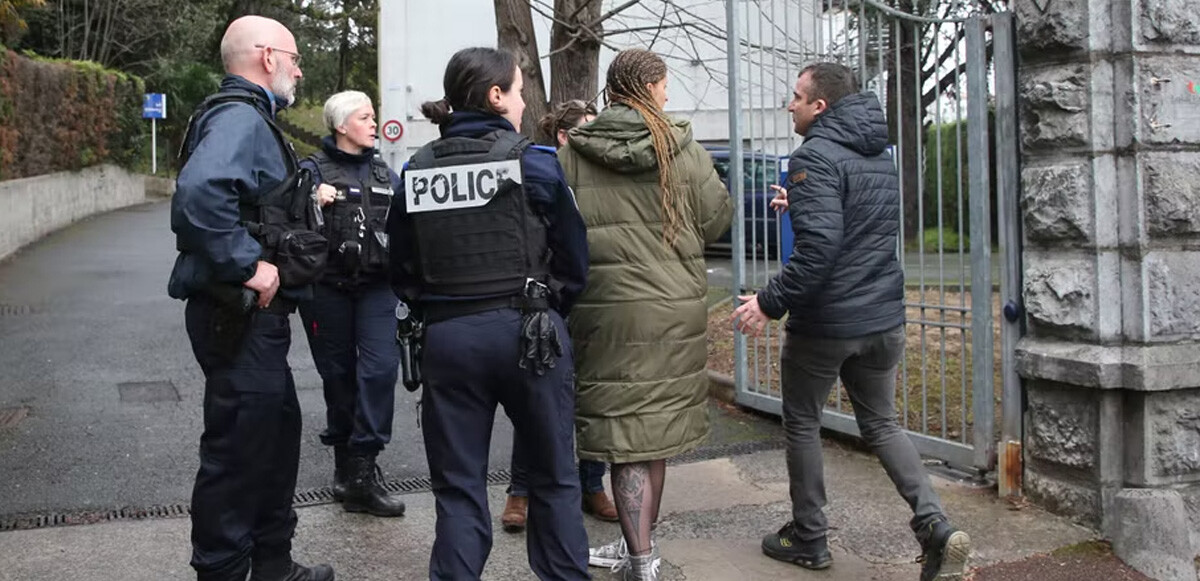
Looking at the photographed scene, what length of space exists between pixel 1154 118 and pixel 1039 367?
1.08 meters

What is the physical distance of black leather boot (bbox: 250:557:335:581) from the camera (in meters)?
3.90

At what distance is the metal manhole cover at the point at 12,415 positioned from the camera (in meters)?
6.39

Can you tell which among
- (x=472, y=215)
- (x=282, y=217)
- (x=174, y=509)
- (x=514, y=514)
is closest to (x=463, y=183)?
(x=472, y=215)

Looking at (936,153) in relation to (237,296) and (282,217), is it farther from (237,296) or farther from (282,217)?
(237,296)

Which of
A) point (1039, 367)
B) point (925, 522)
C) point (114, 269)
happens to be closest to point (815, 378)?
point (925, 522)

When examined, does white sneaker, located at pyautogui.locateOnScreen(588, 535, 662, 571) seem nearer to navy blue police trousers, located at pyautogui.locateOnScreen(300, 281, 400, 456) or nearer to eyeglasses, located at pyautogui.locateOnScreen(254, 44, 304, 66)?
navy blue police trousers, located at pyautogui.locateOnScreen(300, 281, 400, 456)

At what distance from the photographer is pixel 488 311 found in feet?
11.4

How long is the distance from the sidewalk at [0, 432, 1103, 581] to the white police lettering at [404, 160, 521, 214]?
5.08ft

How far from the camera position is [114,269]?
13.7 meters

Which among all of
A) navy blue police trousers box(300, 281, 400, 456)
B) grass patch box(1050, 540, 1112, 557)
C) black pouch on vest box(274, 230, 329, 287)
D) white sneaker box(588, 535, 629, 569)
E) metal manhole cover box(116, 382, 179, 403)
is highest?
black pouch on vest box(274, 230, 329, 287)

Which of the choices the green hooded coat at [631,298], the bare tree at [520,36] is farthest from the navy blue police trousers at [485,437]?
the bare tree at [520,36]

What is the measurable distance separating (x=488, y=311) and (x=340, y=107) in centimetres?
183

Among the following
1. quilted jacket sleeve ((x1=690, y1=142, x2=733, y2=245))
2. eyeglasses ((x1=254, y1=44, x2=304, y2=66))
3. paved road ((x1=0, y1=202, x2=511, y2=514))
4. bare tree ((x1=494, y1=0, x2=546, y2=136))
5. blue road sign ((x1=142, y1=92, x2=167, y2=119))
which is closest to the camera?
eyeglasses ((x1=254, y1=44, x2=304, y2=66))

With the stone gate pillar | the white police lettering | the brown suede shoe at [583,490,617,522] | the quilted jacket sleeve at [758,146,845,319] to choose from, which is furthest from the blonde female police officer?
the stone gate pillar
